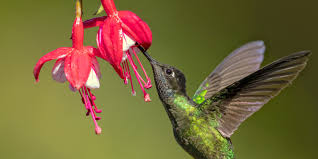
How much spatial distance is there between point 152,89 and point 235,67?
1080mm

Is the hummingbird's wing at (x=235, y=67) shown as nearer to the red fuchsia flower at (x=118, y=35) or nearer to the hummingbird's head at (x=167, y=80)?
the hummingbird's head at (x=167, y=80)

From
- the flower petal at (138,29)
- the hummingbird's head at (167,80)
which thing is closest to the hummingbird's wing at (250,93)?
the hummingbird's head at (167,80)

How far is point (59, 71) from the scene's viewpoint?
0.94 metres

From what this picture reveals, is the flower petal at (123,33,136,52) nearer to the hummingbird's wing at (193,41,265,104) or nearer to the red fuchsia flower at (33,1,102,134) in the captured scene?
the red fuchsia flower at (33,1,102,134)

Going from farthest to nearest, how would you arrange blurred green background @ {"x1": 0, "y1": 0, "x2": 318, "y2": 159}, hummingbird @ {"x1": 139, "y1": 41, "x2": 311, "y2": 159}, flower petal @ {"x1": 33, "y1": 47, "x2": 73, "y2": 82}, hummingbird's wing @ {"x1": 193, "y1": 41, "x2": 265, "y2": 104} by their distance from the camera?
1. blurred green background @ {"x1": 0, "y1": 0, "x2": 318, "y2": 159}
2. hummingbird's wing @ {"x1": 193, "y1": 41, "x2": 265, "y2": 104}
3. hummingbird @ {"x1": 139, "y1": 41, "x2": 311, "y2": 159}
4. flower petal @ {"x1": 33, "y1": 47, "x2": 73, "y2": 82}

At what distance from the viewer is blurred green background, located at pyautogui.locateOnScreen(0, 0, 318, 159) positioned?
6.92ft

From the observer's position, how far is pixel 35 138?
82.1 inches

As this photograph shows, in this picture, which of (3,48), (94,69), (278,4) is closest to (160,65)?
(94,69)

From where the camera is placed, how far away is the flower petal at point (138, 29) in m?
0.90

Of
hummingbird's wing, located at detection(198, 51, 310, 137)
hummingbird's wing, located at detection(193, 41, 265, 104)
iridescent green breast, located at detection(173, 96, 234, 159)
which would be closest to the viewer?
hummingbird's wing, located at detection(198, 51, 310, 137)

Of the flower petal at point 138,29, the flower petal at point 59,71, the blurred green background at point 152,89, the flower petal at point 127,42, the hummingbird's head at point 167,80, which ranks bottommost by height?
the blurred green background at point 152,89

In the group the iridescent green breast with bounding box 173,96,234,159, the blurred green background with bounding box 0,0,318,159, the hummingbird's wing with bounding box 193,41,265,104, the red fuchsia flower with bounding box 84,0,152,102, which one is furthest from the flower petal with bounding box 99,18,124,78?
the blurred green background with bounding box 0,0,318,159

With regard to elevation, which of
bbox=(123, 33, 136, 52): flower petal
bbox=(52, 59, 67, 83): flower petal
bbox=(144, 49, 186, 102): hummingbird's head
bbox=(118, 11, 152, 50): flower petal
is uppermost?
bbox=(118, 11, 152, 50): flower petal

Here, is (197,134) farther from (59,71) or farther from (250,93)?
(59,71)
